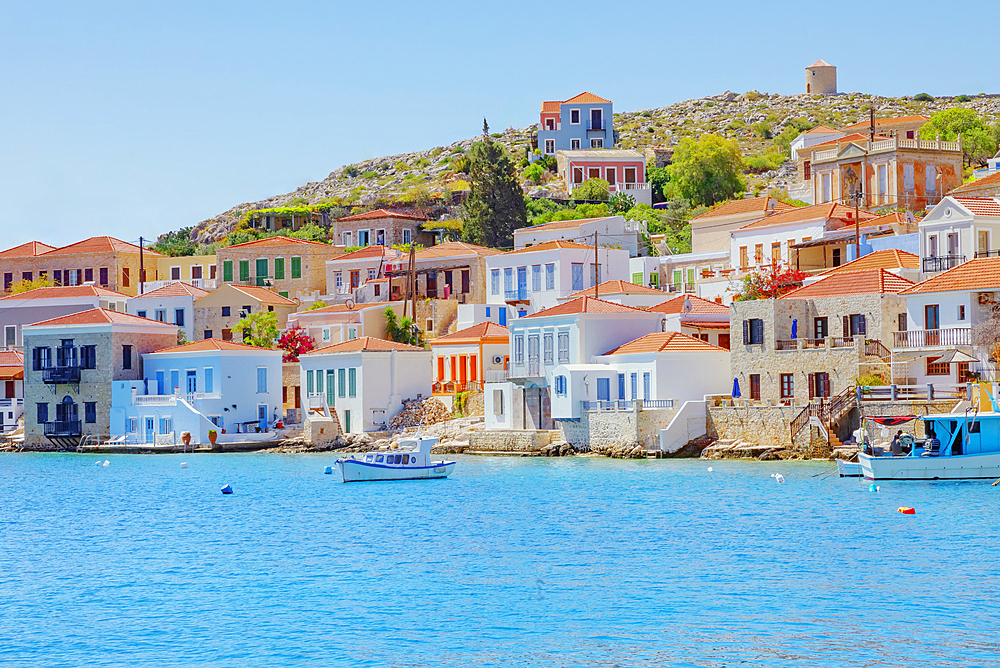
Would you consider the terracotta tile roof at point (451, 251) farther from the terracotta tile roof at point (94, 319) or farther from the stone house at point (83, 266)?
the stone house at point (83, 266)

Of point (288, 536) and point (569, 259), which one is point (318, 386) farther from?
point (288, 536)

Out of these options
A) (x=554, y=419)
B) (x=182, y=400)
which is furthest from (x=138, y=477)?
(x=554, y=419)

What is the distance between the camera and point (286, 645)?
2180 centimetres

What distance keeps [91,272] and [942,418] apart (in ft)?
233

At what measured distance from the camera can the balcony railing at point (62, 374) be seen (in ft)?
230

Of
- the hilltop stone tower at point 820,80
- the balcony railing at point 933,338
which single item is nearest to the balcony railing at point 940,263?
the balcony railing at point 933,338

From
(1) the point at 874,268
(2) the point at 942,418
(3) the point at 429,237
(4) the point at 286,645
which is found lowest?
(4) the point at 286,645

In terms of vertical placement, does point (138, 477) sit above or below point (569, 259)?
below

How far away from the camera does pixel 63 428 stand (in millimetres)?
70812

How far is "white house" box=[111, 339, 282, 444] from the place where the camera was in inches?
2672

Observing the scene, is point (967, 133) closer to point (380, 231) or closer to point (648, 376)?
point (380, 231)

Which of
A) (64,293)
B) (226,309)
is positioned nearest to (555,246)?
(226,309)

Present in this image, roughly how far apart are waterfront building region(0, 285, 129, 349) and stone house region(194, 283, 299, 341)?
5.40m

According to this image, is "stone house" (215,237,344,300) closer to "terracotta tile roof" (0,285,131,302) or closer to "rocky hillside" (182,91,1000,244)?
"terracotta tile roof" (0,285,131,302)
